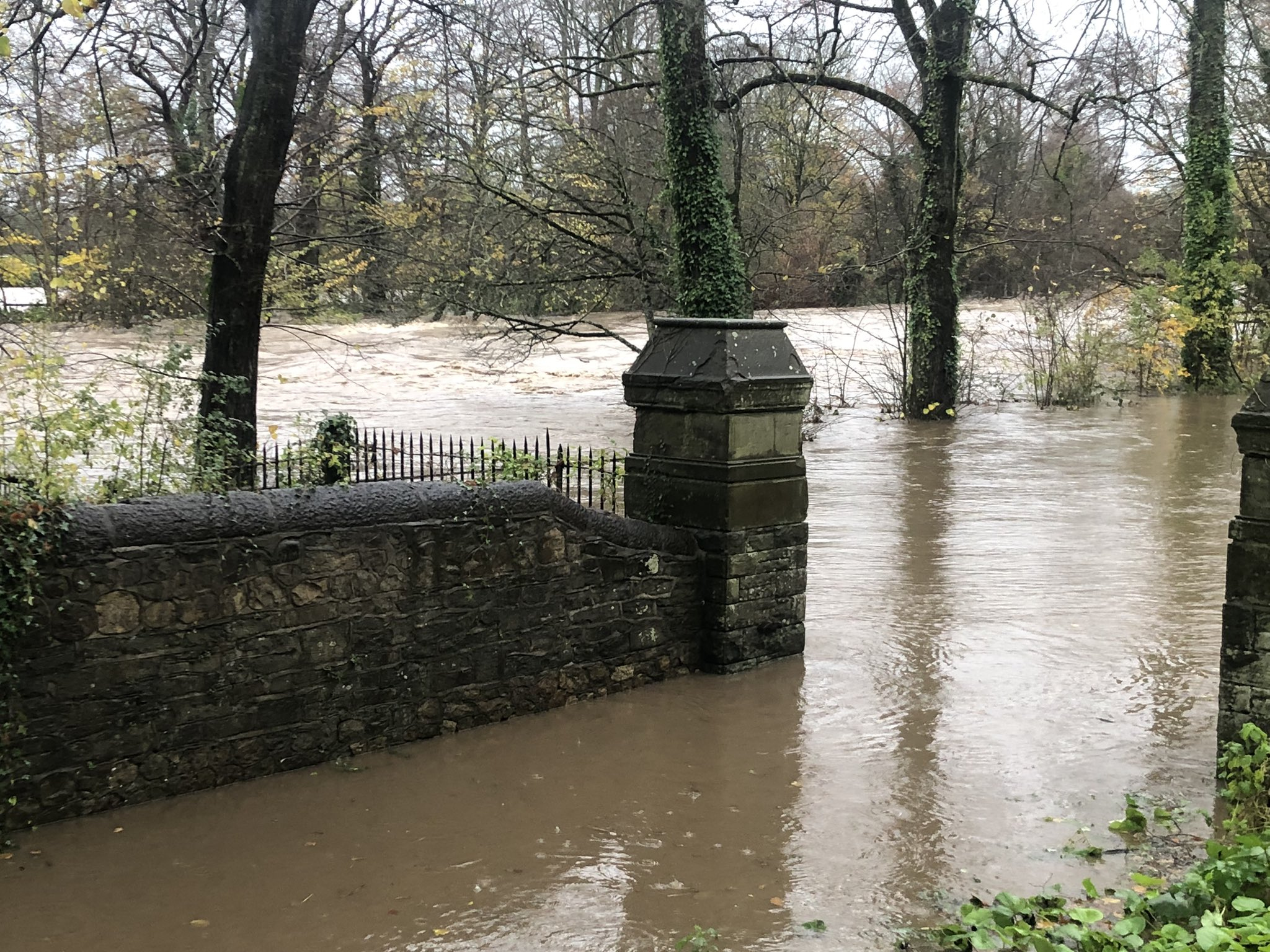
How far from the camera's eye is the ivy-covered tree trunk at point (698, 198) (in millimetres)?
15586

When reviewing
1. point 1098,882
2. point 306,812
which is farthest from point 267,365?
point 1098,882

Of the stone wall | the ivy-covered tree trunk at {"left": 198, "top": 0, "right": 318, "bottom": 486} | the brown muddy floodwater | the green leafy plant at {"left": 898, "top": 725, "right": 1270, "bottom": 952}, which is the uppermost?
the ivy-covered tree trunk at {"left": 198, "top": 0, "right": 318, "bottom": 486}

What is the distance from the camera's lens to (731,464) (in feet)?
24.0

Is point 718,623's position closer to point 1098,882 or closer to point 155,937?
point 1098,882

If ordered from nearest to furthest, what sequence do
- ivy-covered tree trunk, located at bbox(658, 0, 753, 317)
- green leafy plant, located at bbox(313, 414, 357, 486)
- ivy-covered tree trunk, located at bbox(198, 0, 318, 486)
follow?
green leafy plant, located at bbox(313, 414, 357, 486) < ivy-covered tree trunk, located at bbox(198, 0, 318, 486) < ivy-covered tree trunk, located at bbox(658, 0, 753, 317)

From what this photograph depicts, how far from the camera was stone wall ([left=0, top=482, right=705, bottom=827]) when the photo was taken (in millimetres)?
4844

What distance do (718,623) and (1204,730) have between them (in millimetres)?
2909

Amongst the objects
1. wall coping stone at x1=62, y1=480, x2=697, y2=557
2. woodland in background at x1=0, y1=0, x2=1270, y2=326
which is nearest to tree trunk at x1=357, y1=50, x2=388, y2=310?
woodland in background at x1=0, y1=0, x2=1270, y2=326

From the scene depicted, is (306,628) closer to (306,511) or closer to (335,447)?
(306,511)

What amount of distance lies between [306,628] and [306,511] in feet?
1.88

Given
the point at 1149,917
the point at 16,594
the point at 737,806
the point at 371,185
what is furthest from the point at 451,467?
the point at 371,185

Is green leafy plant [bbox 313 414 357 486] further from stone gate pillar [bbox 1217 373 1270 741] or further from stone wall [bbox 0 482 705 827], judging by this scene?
stone gate pillar [bbox 1217 373 1270 741]

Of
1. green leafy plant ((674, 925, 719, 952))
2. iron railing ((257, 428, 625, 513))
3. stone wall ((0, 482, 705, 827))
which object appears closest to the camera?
green leafy plant ((674, 925, 719, 952))

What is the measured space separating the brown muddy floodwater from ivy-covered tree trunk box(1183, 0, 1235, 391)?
49.3 ft
